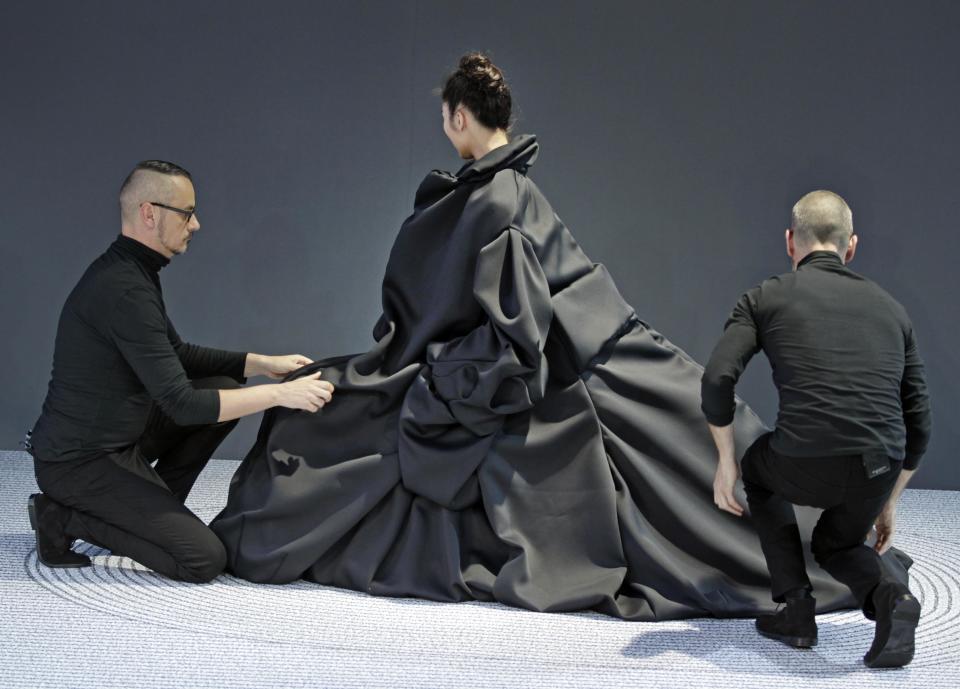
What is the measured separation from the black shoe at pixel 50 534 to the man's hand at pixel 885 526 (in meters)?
1.92

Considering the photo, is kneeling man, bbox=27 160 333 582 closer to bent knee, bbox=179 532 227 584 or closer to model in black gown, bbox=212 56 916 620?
bent knee, bbox=179 532 227 584

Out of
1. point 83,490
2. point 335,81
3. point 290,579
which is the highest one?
point 335,81

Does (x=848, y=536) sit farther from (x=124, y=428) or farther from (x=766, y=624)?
(x=124, y=428)

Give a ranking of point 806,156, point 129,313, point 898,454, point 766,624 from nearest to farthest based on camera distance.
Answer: point 898,454, point 766,624, point 129,313, point 806,156

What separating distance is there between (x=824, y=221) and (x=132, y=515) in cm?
174

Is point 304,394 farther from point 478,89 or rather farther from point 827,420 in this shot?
point 827,420

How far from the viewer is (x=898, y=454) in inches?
84.8

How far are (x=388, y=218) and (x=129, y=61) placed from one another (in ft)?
3.77

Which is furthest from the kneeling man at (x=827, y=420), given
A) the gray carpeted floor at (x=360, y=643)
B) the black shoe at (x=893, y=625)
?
the gray carpeted floor at (x=360, y=643)

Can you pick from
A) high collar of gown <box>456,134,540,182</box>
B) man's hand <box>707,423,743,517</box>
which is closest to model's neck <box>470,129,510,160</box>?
high collar of gown <box>456,134,540,182</box>

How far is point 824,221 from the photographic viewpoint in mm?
2281

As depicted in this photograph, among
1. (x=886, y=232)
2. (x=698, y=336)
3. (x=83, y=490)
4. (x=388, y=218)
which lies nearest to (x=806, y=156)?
(x=886, y=232)

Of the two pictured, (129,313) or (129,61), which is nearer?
(129,313)

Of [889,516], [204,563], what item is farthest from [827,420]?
[204,563]
